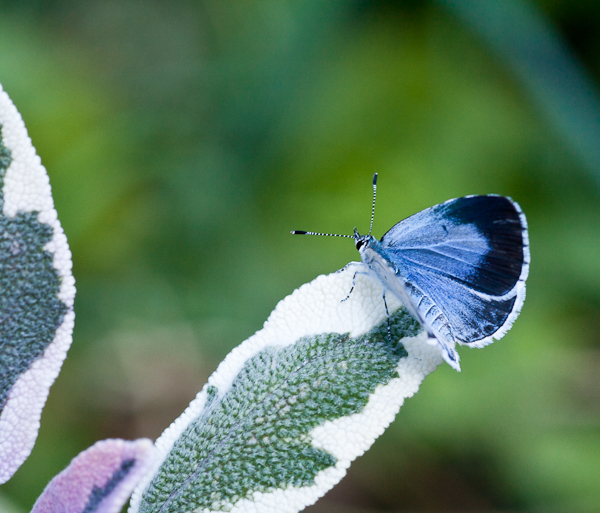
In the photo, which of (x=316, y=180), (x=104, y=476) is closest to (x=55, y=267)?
(x=104, y=476)

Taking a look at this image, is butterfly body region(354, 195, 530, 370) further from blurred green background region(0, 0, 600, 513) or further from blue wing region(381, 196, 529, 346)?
blurred green background region(0, 0, 600, 513)

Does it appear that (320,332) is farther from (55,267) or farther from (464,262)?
(464,262)

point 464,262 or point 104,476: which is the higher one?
point 464,262

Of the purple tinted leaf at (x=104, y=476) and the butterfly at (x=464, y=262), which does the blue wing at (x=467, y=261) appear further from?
the purple tinted leaf at (x=104, y=476)

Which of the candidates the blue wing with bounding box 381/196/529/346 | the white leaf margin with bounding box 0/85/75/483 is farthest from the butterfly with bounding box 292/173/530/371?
the white leaf margin with bounding box 0/85/75/483

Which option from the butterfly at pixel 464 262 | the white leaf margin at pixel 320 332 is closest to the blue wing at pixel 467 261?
the butterfly at pixel 464 262

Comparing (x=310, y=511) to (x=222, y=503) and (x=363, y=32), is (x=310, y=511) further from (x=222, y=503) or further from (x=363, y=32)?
(x=363, y=32)

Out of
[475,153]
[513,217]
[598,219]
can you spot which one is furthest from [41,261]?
[598,219]
